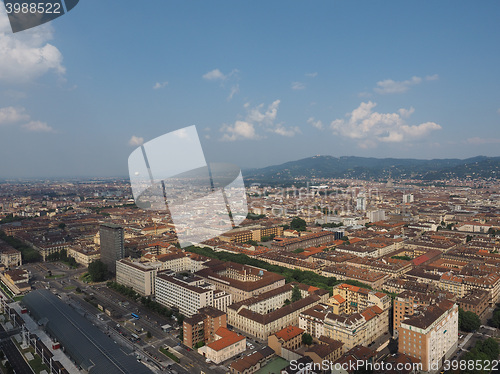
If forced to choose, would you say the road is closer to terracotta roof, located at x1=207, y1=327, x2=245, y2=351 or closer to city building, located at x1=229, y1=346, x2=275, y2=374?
terracotta roof, located at x1=207, y1=327, x2=245, y2=351

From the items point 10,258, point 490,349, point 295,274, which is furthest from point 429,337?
point 10,258

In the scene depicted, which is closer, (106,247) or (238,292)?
(238,292)

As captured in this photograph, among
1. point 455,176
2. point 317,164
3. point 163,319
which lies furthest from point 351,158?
point 163,319

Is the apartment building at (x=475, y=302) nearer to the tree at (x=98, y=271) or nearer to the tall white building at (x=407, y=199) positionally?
the tree at (x=98, y=271)

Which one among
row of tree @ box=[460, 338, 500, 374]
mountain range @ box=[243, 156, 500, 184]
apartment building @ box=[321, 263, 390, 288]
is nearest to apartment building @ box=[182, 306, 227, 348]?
row of tree @ box=[460, 338, 500, 374]

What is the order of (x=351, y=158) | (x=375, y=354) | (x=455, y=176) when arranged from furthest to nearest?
(x=351, y=158) → (x=455, y=176) → (x=375, y=354)

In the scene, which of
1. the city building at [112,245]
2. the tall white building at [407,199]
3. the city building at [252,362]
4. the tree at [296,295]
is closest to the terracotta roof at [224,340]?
the city building at [252,362]

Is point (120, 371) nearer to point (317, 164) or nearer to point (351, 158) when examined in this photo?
point (317, 164)
